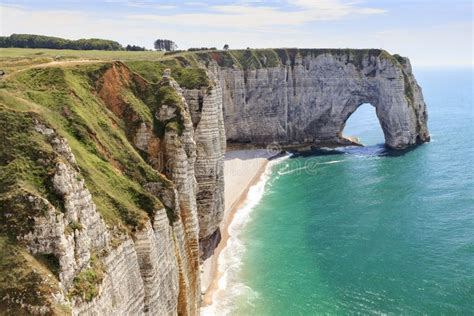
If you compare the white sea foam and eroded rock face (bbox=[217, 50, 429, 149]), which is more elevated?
eroded rock face (bbox=[217, 50, 429, 149])

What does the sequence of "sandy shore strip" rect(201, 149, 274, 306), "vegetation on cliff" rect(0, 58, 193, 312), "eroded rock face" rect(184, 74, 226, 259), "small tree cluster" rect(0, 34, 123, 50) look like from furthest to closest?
"small tree cluster" rect(0, 34, 123, 50) < "eroded rock face" rect(184, 74, 226, 259) < "sandy shore strip" rect(201, 149, 274, 306) < "vegetation on cliff" rect(0, 58, 193, 312)

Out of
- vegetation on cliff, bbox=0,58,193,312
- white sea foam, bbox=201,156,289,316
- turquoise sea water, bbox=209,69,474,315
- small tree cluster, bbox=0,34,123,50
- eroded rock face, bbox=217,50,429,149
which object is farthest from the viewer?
eroded rock face, bbox=217,50,429,149

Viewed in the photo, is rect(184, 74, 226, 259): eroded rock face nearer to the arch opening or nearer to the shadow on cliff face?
the shadow on cliff face

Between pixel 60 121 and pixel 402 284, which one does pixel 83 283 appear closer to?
pixel 60 121

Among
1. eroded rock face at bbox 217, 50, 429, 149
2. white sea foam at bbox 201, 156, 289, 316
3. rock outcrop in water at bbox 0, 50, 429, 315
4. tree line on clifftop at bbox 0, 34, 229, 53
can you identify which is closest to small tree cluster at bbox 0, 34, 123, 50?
tree line on clifftop at bbox 0, 34, 229, 53

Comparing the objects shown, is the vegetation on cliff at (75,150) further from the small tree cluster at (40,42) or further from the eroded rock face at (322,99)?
the eroded rock face at (322,99)

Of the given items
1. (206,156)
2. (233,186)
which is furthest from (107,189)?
(233,186)

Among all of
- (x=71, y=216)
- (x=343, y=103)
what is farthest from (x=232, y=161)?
(x=71, y=216)

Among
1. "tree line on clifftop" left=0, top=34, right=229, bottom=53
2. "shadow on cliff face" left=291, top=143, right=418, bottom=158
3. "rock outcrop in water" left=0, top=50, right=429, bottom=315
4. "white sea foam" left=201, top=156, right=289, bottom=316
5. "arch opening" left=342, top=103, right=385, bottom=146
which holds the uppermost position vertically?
"tree line on clifftop" left=0, top=34, right=229, bottom=53
